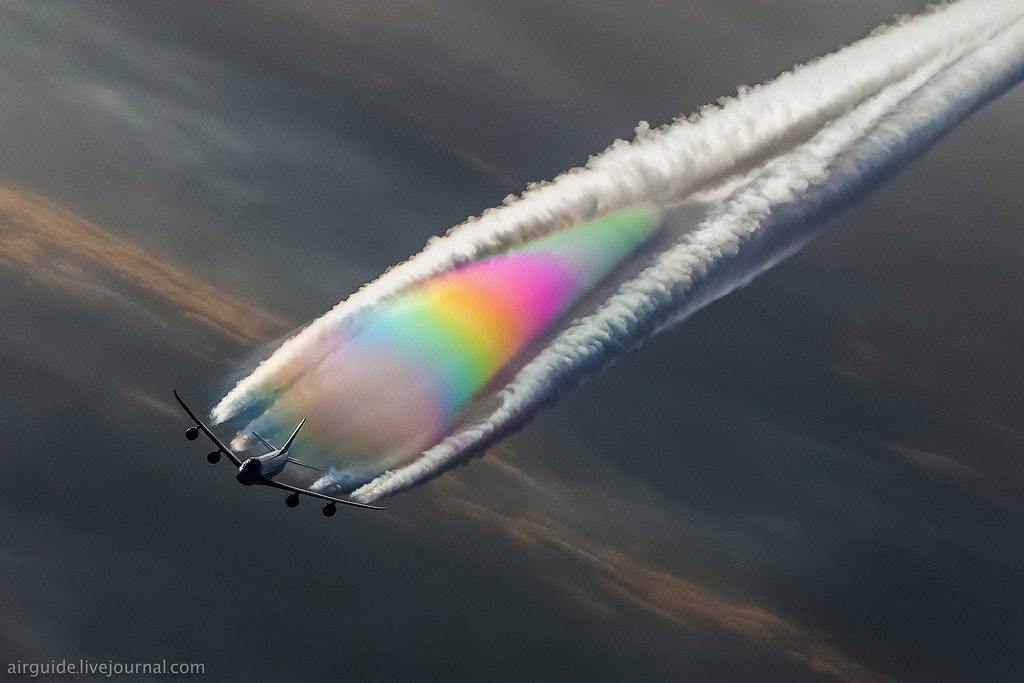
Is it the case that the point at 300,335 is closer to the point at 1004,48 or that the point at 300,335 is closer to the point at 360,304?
the point at 360,304

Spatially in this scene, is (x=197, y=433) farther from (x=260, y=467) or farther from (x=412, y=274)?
(x=412, y=274)

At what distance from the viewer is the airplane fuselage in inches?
3647

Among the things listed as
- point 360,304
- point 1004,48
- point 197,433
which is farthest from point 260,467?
point 1004,48

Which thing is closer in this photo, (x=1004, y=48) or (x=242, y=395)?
(x=1004, y=48)

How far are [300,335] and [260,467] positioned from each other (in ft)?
33.8

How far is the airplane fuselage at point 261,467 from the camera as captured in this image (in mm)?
92625

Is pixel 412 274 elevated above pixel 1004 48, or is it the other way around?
pixel 1004 48

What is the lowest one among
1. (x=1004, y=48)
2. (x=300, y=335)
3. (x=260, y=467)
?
(x=260, y=467)

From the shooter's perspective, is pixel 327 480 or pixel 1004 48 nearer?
pixel 1004 48

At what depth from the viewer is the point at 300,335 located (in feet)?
305

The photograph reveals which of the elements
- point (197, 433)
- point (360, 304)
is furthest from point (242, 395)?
point (360, 304)

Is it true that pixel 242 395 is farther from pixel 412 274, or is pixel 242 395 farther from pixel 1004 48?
pixel 1004 48

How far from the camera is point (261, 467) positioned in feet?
306

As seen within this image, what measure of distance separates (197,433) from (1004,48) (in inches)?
2391
